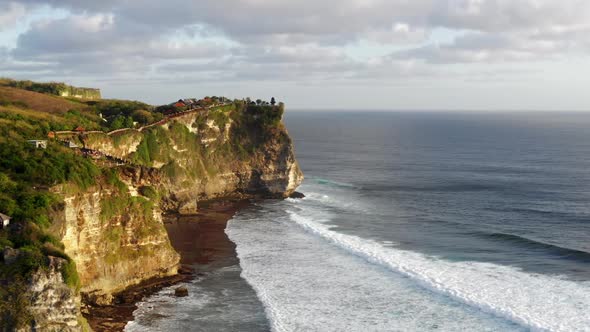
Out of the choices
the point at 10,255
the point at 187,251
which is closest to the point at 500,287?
the point at 187,251

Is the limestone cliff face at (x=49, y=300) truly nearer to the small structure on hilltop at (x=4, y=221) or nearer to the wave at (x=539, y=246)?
the small structure on hilltop at (x=4, y=221)

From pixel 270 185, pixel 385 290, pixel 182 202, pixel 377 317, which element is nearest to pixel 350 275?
pixel 385 290

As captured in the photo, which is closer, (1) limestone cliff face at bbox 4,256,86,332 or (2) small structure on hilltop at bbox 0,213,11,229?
(1) limestone cliff face at bbox 4,256,86,332

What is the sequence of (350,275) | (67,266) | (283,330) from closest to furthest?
(67,266)
(283,330)
(350,275)

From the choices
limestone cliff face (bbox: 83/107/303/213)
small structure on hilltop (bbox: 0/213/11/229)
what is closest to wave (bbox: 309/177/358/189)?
limestone cliff face (bbox: 83/107/303/213)

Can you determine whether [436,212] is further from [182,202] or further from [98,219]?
[98,219]

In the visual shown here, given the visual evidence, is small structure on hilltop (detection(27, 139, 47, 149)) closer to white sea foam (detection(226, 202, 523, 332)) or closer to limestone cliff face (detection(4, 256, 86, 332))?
limestone cliff face (detection(4, 256, 86, 332))

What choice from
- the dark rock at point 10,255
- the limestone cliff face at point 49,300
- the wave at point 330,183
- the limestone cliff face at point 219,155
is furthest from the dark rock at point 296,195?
the dark rock at point 10,255
